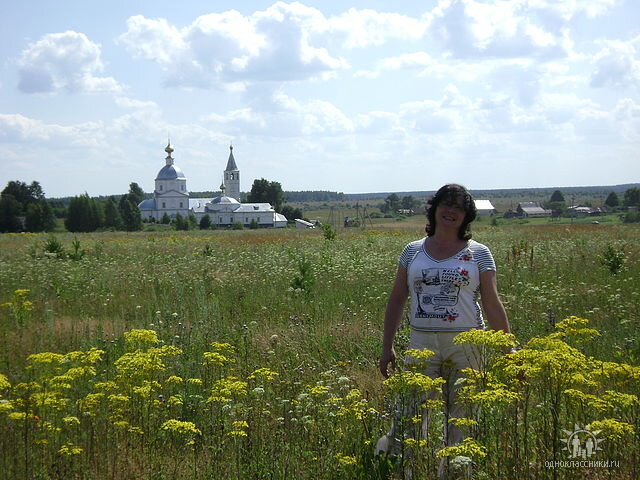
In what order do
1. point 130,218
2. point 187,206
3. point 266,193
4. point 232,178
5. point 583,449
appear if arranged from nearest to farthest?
1. point 583,449
2. point 130,218
3. point 266,193
4. point 187,206
5. point 232,178

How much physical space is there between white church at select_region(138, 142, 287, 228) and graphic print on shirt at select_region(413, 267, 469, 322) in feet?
396

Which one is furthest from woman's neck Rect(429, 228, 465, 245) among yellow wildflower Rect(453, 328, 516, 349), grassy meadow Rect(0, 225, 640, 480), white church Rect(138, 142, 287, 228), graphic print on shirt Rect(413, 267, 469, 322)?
white church Rect(138, 142, 287, 228)

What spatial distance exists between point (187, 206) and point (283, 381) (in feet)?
450

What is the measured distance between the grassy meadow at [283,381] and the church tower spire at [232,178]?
14281 cm

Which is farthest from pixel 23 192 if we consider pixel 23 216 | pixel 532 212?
pixel 532 212

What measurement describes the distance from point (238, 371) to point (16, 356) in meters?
2.82

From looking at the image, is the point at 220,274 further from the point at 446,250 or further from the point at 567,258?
the point at 446,250

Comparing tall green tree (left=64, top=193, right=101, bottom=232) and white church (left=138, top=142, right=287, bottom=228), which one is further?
white church (left=138, top=142, right=287, bottom=228)

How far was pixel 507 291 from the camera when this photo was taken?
10000 mm

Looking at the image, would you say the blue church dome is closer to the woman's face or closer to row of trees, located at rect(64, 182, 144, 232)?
row of trees, located at rect(64, 182, 144, 232)

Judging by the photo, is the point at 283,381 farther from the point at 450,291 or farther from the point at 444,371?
the point at 450,291

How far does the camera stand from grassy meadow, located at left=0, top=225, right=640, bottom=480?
11.0 feet

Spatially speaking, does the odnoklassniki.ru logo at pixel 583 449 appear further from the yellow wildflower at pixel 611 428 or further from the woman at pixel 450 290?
the woman at pixel 450 290

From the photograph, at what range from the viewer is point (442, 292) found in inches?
156
